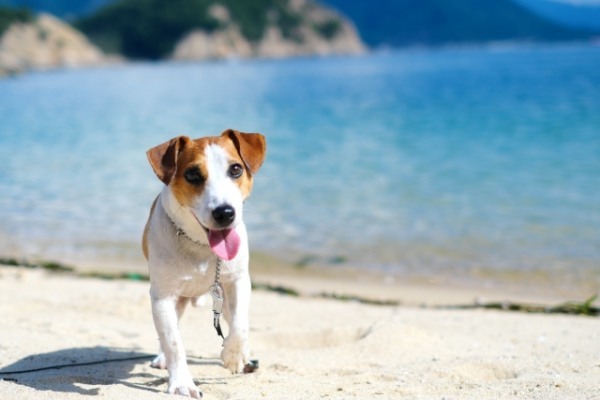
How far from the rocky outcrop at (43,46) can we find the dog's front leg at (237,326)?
116 meters

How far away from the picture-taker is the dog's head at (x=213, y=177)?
452cm

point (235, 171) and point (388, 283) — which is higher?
point (235, 171)

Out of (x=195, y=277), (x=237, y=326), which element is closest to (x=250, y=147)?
(x=195, y=277)

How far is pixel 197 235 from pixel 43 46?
450ft

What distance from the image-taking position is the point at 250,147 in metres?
5.00

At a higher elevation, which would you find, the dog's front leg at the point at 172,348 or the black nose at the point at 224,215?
the black nose at the point at 224,215

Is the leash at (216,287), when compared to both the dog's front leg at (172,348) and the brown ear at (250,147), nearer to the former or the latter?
the dog's front leg at (172,348)

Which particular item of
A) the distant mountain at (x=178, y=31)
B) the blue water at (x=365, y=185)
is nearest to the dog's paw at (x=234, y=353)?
the blue water at (x=365, y=185)

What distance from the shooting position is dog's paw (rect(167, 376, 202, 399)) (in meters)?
4.82

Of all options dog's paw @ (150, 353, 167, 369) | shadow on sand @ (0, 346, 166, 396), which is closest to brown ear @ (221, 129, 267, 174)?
shadow on sand @ (0, 346, 166, 396)

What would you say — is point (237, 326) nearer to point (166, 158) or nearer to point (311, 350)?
point (166, 158)

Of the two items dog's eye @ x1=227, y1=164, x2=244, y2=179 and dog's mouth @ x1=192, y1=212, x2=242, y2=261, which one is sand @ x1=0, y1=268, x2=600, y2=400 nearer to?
dog's mouth @ x1=192, y1=212, x2=242, y2=261

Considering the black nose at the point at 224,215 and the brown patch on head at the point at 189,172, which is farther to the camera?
the brown patch on head at the point at 189,172

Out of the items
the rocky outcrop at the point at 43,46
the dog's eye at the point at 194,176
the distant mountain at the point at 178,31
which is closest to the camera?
the dog's eye at the point at 194,176
